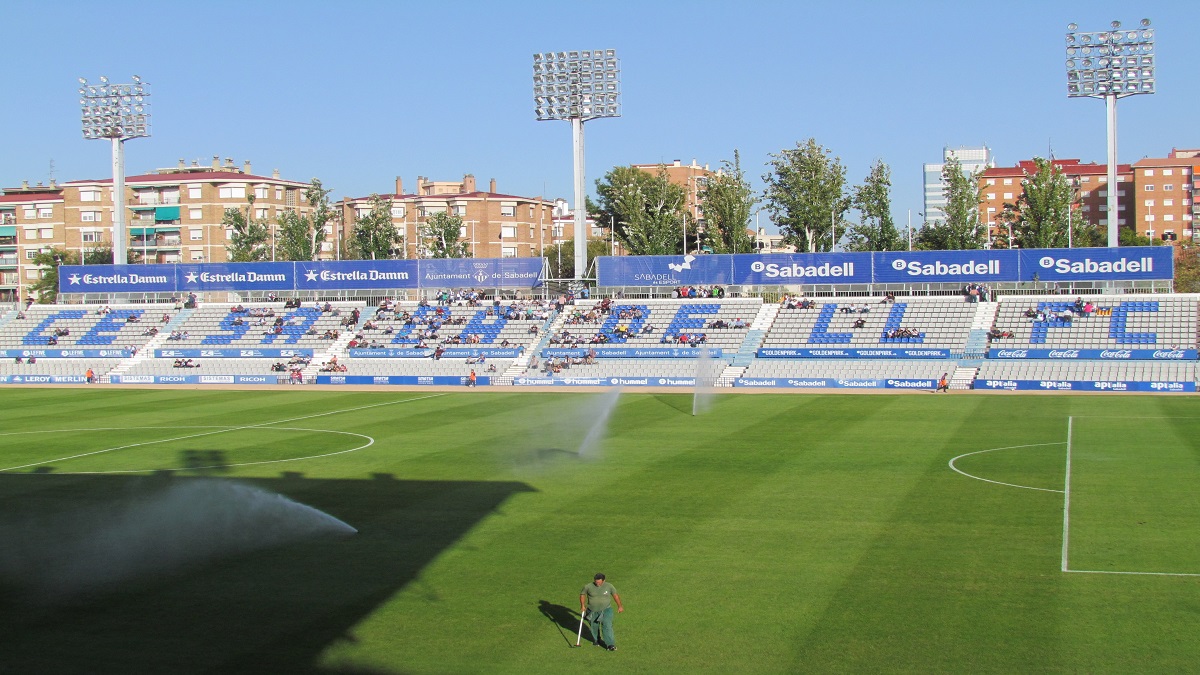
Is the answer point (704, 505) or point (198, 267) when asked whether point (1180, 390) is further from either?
point (198, 267)

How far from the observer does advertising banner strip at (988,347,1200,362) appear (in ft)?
178

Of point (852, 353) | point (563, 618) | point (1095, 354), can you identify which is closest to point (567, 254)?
point (852, 353)

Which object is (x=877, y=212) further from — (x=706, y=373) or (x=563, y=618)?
(x=563, y=618)

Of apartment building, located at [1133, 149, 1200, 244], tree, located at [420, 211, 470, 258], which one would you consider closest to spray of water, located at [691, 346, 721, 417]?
tree, located at [420, 211, 470, 258]

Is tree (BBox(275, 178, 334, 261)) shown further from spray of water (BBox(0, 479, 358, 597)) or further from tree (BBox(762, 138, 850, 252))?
spray of water (BBox(0, 479, 358, 597))

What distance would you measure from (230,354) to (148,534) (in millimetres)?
49689

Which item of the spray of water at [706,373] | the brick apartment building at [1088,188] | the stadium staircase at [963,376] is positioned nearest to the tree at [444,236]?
the spray of water at [706,373]

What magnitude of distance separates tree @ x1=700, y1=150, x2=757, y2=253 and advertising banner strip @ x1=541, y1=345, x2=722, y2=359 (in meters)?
26.6

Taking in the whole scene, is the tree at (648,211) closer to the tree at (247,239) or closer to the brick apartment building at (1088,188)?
the tree at (247,239)

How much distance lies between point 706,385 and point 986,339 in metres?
15.9

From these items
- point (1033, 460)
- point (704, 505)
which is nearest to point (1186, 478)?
point (1033, 460)

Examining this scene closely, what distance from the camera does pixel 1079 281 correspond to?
62.8 meters

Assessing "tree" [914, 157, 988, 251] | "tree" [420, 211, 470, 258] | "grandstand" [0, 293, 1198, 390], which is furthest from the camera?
"tree" [420, 211, 470, 258]

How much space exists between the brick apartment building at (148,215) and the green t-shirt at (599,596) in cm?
10661
